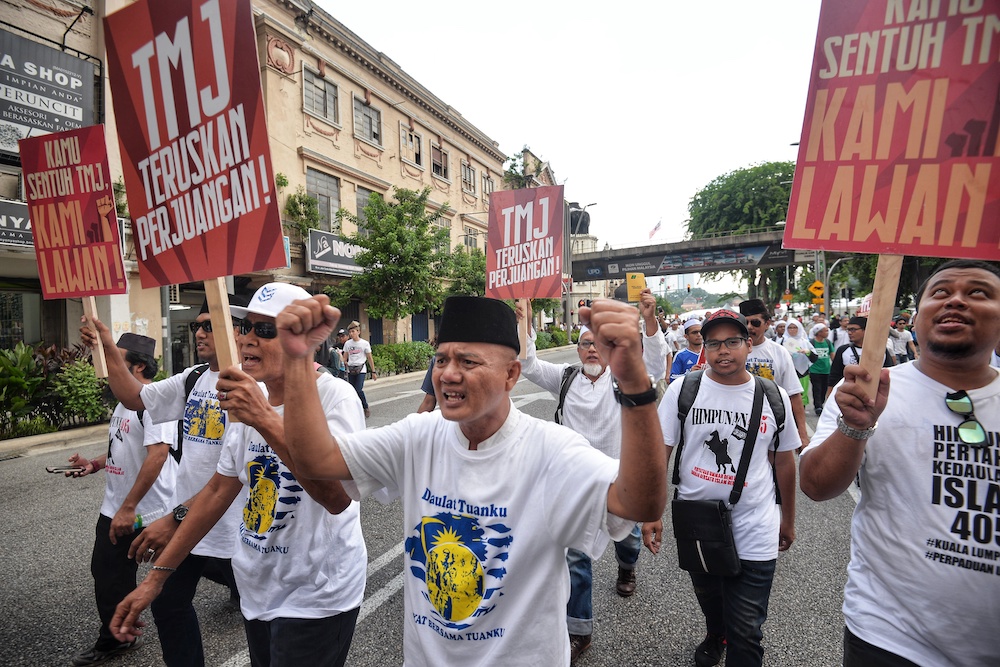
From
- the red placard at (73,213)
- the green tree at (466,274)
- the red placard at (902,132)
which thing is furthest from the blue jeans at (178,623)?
the green tree at (466,274)

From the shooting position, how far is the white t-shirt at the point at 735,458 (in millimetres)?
2756

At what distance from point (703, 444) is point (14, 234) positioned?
14248 mm

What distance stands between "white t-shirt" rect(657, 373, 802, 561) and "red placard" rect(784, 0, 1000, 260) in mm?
1275

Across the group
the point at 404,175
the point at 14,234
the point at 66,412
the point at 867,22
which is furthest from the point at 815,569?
the point at 404,175

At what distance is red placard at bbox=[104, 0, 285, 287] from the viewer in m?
2.05

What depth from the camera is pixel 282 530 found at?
220cm

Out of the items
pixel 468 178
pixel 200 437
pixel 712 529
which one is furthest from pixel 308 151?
pixel 712 529

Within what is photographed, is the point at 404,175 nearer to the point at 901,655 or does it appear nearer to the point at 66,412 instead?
the point at 66,412

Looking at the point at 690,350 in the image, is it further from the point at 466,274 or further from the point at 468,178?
the point at 468,178

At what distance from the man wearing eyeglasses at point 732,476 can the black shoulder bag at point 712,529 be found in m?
0.05

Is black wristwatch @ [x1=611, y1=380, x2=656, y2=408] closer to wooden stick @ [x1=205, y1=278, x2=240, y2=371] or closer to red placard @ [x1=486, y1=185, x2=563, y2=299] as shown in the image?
wooden stick @ [x1=205, y1=278, x2=240, y2=371]

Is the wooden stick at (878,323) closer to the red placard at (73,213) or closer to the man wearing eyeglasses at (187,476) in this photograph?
the man wearing eyeglasses at (187,476)

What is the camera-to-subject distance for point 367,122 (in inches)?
905

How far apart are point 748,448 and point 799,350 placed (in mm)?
7531
